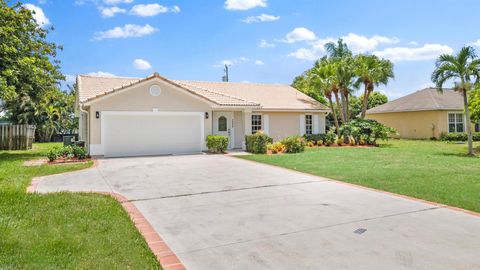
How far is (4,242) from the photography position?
194 inches

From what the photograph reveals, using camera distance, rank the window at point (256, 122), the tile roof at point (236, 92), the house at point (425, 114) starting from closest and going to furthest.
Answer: the tile roof at point (236, 92), the window at point (256, 122), the house at point (425, 114)

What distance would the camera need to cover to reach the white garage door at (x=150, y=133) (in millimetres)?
17984

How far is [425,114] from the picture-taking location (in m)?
32.0

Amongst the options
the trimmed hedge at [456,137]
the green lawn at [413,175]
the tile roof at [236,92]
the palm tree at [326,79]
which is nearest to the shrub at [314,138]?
the palm tree at [326,79]

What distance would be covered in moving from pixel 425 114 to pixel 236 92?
59.2 feet

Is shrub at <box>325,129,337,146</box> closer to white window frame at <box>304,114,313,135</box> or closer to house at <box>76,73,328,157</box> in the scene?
white window frame at <box>304,114,313,135</box>

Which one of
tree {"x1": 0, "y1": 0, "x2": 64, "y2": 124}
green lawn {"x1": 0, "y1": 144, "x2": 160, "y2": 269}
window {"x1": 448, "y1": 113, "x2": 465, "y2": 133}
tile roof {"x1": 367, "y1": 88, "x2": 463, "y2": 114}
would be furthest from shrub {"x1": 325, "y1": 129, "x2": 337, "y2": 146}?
green lawn {"x1": 0, "y1": 144, "x2": 160, "y2": 269}

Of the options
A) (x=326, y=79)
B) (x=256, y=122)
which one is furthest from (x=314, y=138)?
(x=326, y=79)

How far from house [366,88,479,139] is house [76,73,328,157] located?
14.6 meters

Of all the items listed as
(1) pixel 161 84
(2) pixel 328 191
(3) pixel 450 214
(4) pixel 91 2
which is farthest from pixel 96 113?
(3) pixel 450 214

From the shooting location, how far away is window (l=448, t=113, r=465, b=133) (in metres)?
31.1

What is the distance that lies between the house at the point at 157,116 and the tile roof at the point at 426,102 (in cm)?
1433

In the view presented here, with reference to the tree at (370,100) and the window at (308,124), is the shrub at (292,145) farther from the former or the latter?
the tree at (370,100)

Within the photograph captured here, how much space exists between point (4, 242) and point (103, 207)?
2.22m
